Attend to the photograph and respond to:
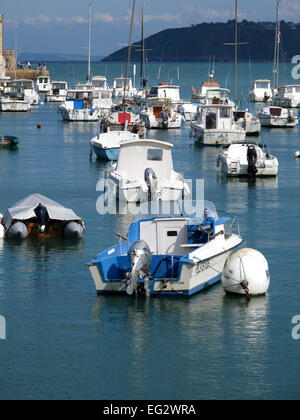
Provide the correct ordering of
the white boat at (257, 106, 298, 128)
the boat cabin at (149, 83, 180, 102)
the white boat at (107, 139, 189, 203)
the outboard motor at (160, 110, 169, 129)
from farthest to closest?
the boat cabin at (149, 83, 180, 102) → the white boat at (257, 106, 298, 128) → the outboard motor at (160, 110, 169, 129) → the white boat at (107, 139, 189, 203)

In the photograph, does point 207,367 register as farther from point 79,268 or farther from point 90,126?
point 90,126

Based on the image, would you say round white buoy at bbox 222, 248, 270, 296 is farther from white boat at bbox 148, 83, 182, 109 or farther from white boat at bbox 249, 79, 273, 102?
white boat at bbox 249, 79, 273, 102

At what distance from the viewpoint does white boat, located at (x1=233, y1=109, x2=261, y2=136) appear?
72.2m

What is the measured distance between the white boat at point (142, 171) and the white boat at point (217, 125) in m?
23.3

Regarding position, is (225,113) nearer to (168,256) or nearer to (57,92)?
(168,256)

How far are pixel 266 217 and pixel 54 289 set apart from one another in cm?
1433

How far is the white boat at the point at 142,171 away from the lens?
4044 cm

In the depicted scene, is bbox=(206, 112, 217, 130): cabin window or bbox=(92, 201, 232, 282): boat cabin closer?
bbox=(92, 201, 232, 282): boat cabin

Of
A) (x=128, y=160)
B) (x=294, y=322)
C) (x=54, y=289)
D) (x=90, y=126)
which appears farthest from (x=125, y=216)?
(x=90, y=126)

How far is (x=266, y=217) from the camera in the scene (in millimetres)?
39438

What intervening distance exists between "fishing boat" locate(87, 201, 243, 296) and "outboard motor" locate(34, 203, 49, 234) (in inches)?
244

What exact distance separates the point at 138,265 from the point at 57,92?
105502 mm

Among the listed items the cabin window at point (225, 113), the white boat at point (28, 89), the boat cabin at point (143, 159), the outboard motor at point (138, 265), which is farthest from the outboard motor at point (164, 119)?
the outboard motor at point (138, 265)

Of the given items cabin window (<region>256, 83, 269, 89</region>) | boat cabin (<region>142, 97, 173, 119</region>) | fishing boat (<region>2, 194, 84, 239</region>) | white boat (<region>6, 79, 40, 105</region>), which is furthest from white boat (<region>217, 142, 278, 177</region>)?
cabin window (<region>256, 83, 269, 89</region>)
